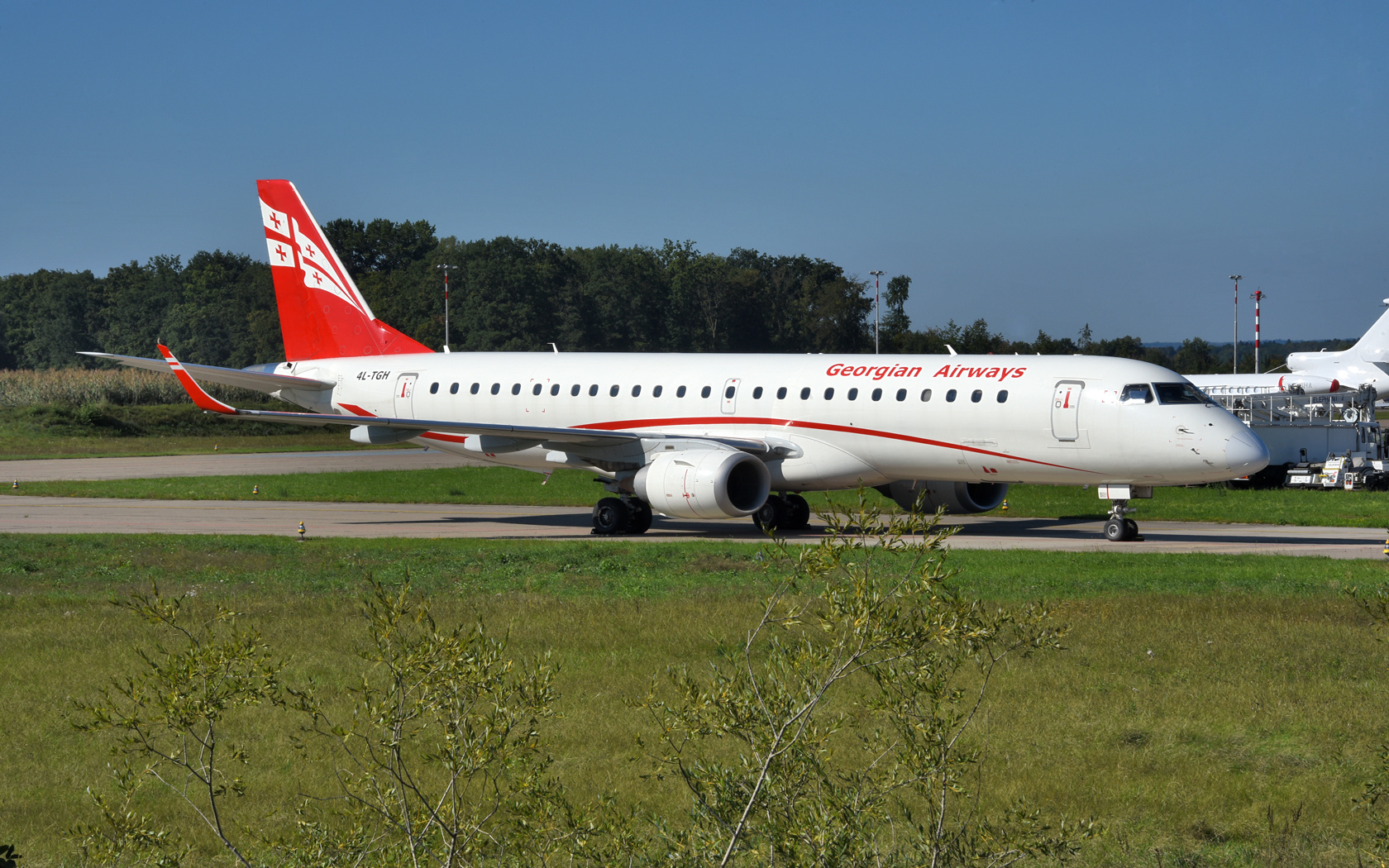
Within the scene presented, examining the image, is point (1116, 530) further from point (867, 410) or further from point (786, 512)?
point (786, 512)

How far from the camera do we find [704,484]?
24.1m

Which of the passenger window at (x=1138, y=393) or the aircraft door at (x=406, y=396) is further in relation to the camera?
the aircraft door at (x=406, y=396)

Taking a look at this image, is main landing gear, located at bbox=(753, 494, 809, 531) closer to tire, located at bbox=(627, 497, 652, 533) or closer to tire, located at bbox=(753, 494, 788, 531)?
tire, located at bbox=(753, 494, 788, 531)

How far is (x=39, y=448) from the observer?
178 ft

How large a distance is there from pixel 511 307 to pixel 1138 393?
262 ft

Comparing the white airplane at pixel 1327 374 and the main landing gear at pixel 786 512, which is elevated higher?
the white airplane at pixel 1327 374

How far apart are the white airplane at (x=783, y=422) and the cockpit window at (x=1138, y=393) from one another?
0.02 m

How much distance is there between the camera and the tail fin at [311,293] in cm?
3319

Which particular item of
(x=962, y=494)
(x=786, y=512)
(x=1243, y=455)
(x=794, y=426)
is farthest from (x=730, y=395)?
(x=1243, y=455)

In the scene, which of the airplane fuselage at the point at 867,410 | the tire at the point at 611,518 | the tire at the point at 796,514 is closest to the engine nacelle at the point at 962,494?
the tire at the point at 796,514

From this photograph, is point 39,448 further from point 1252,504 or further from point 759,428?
point 1252,504

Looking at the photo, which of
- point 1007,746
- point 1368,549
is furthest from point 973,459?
point 1007,746

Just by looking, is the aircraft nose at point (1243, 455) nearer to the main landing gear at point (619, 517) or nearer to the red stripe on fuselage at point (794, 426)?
the red stripe on fuselage at point (794, 426)

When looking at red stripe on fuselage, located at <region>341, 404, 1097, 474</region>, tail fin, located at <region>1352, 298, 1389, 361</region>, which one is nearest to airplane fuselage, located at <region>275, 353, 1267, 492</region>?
red stripe on fuselage, located at <region>341, 404, 1097, 474</region>
